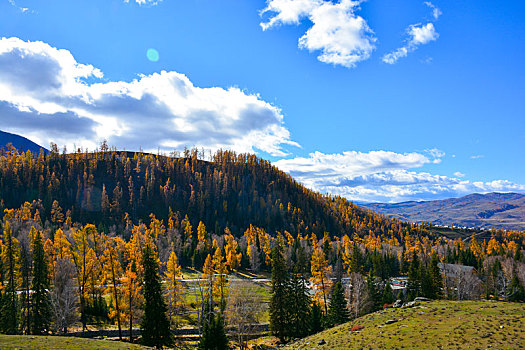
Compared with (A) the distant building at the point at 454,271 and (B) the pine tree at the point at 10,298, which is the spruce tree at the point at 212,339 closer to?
(B) the pine tree at the point at 10,298

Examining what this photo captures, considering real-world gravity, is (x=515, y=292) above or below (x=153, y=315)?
below

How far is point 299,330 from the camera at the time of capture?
51.5 m

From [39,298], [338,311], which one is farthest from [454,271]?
[39,298]

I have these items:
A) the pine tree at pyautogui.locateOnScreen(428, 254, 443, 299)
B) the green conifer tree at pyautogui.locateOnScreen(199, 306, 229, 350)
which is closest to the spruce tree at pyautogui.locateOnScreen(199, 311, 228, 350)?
the green conifer tree at pyautogui.locateOnScreen(199, 306, 229, 350)

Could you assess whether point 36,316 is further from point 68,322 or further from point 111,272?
point 111,272

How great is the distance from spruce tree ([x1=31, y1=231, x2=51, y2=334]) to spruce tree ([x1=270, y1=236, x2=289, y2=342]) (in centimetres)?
3530

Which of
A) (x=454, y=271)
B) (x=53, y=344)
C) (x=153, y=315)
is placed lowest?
(x=454, y=271)

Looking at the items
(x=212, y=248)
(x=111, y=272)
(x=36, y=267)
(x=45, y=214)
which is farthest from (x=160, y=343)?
(x=45, y=214)

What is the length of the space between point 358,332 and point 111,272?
38429mm

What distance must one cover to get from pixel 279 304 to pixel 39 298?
37465mm

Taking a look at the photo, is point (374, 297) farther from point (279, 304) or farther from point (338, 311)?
point (279, 304)

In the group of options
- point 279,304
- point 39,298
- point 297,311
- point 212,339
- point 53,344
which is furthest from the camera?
point 297,311

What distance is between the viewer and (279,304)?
51125 millimetres

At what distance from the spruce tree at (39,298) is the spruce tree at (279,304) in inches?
1390
